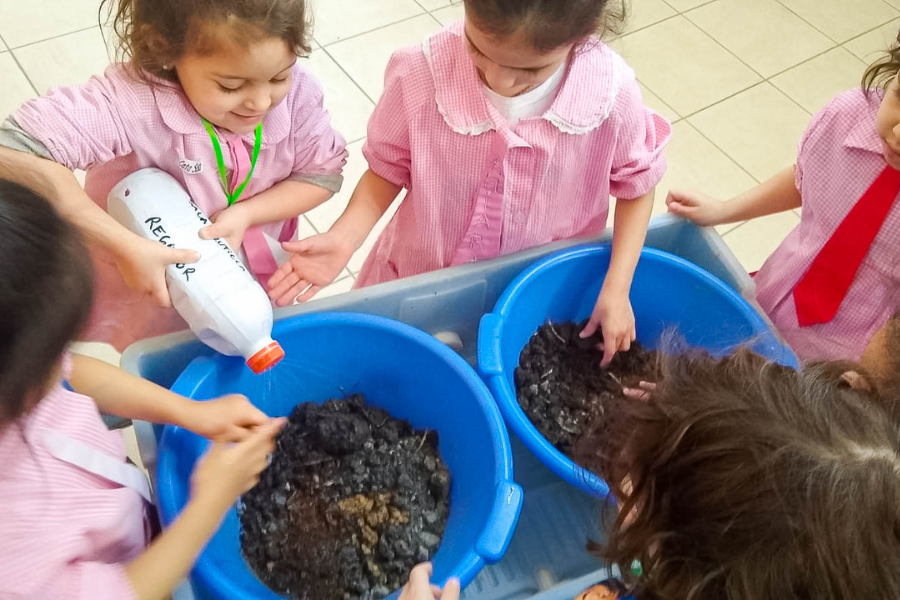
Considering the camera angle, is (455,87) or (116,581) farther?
(455,87)

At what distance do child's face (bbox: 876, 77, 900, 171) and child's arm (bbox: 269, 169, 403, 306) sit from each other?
1.84ft

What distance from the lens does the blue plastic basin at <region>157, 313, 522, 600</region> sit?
2.14ft

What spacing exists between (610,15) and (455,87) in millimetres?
177

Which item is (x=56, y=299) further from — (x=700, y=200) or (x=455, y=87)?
(x=700, y=200)

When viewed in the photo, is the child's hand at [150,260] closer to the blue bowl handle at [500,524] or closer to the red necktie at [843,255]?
the blue bowl handle at [500,524]

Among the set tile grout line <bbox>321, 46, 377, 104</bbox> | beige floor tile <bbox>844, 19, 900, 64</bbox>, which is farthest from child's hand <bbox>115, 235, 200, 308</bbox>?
beige floor tile <bbox>844, 19, 900, 64</bbox>

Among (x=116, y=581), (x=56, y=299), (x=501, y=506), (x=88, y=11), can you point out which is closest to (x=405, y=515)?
(x=501, y=506)

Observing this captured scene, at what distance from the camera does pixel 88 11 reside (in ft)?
6.40

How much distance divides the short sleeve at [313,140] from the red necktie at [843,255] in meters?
0.61

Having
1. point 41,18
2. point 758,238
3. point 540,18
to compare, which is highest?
point 540,18

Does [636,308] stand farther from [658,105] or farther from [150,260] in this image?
[658,105]

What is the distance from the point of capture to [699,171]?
1.85 meters

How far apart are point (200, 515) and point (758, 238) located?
1524 millimetres

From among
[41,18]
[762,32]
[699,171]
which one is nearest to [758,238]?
[699,171]
